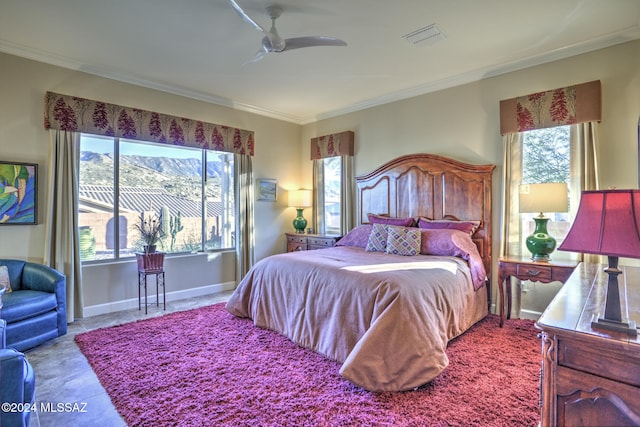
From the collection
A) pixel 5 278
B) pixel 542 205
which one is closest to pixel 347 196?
pixel 542 205

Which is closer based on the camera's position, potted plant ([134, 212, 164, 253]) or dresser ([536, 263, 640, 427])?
dresser ([536, 263, 640, 427])

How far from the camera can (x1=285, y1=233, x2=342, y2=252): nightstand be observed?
4.85 metres

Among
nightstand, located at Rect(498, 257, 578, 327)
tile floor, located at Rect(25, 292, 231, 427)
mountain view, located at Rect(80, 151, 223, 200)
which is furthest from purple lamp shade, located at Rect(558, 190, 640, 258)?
mountain view, located at Rect(80, 151, 223, 200)

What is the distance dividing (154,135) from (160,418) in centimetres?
343

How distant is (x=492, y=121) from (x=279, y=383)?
3.54 meters

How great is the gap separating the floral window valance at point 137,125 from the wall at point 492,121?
5.40 ft

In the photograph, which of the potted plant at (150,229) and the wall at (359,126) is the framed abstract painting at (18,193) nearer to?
the wall at (359,126)

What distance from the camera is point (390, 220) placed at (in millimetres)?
4375

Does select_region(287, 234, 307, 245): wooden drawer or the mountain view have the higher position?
the mountain view

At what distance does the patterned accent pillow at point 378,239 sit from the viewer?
3836 mm

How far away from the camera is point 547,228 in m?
3.44

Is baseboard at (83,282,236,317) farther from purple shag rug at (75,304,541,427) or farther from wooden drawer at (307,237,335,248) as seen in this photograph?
wooden drawer at (307,237,335,248)

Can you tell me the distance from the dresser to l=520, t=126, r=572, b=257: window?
243cm

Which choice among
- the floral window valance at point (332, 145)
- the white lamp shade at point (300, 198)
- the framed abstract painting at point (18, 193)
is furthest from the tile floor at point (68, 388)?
the floral window valance at point (332, 145)
